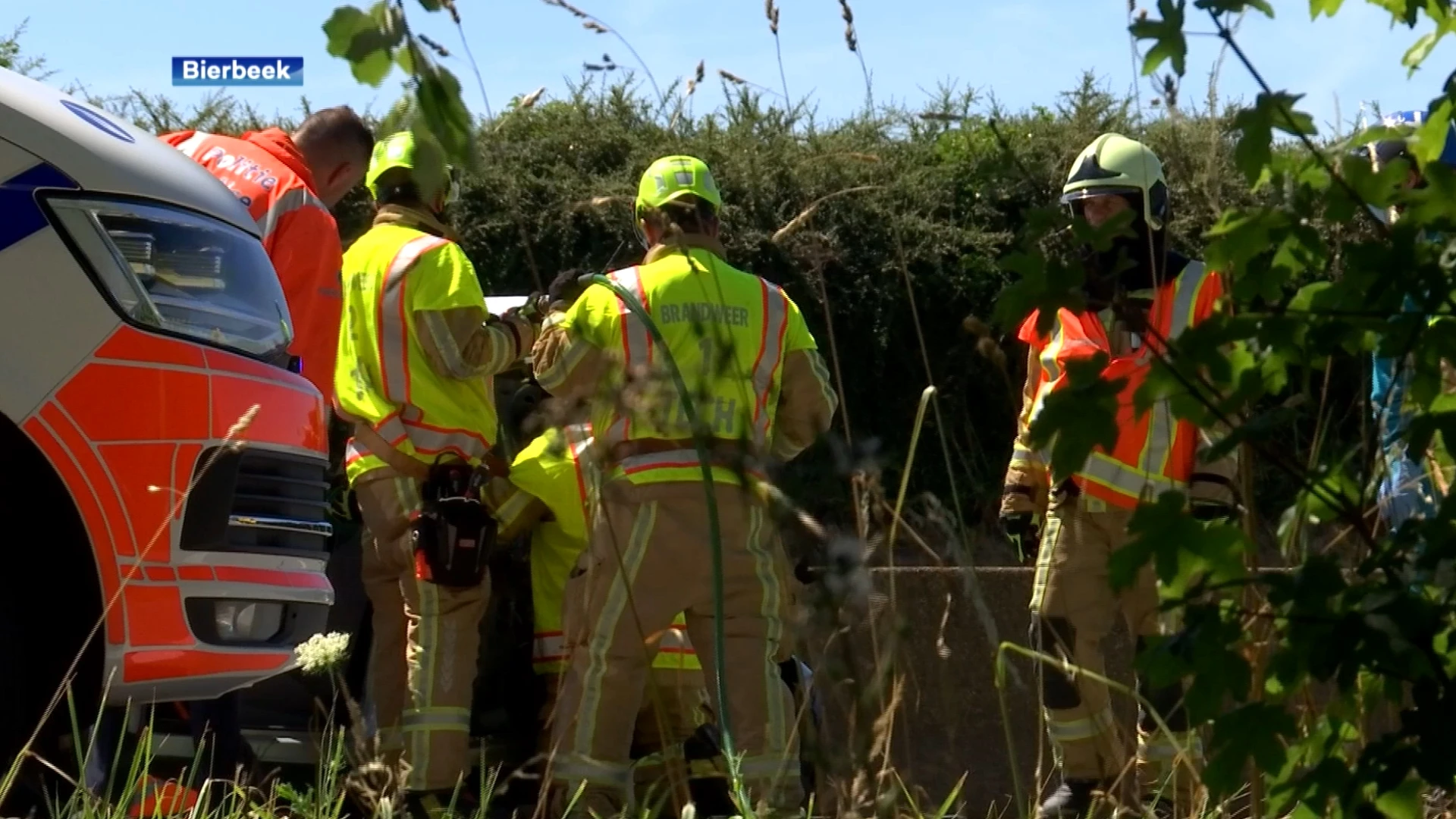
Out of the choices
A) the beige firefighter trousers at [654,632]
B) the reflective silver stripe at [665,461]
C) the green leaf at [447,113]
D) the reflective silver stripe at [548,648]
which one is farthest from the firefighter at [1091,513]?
the green leaf at [447,113]

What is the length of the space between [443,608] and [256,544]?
0.96 metres

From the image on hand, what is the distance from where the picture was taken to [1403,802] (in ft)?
6.48

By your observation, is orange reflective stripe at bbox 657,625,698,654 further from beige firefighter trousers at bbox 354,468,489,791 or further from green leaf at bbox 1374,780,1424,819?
green leaf at bbox 1374,780,1424,819

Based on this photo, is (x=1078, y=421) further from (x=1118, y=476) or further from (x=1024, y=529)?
(x=1024, y=529)

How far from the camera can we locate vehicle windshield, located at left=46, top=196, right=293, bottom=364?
4.15 meters

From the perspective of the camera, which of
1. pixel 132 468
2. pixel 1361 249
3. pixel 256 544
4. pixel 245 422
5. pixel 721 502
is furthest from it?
pixel 721 502

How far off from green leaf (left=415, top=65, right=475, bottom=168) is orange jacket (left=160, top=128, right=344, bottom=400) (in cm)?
431

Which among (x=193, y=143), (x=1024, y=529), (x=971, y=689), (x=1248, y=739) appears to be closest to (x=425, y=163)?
(x=1248, y=739)

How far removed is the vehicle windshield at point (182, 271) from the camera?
415 cm

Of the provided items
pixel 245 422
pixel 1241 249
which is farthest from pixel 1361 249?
pixel 245 422

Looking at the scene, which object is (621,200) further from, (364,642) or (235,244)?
(364,642)

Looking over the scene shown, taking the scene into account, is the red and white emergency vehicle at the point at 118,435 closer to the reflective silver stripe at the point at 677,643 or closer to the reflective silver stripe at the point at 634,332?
the reflective silver stripe at the point at 634,332

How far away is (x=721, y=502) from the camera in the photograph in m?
5.00

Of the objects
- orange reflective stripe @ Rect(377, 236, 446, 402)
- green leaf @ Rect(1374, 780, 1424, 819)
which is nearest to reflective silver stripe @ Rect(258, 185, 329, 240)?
orange reflective stripe @ Rect(377, 236, 446, 402)
